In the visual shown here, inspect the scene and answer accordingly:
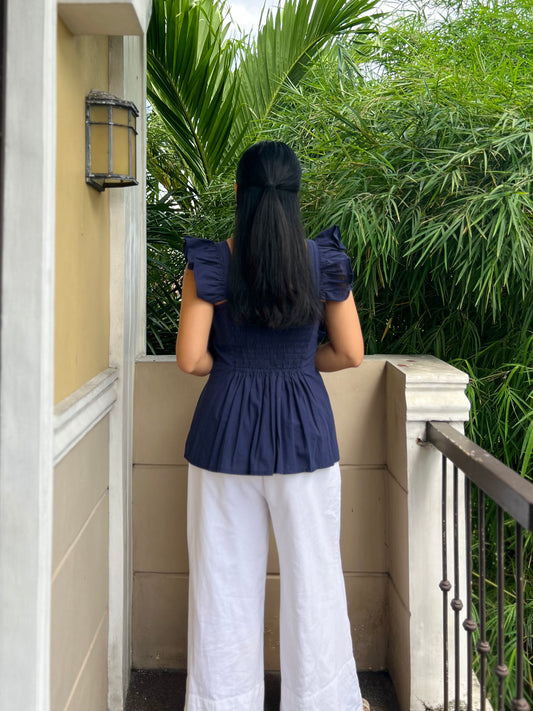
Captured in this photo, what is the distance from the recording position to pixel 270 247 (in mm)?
1638

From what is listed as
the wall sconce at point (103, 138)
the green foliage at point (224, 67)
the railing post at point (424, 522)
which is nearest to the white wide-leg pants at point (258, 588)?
the railing post at point (424, 522)

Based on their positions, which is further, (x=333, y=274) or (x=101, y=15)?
(x=333, y=274)

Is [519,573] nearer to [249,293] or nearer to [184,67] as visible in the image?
[249,293]

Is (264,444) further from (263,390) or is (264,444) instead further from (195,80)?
(195,80)

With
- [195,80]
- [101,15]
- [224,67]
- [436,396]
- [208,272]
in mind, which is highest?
[224,67]

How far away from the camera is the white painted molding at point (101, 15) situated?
153 centimetres

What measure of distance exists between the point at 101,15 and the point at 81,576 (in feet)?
4.59

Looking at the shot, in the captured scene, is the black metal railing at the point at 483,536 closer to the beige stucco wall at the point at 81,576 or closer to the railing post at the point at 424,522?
the railing post at the point at 424,522

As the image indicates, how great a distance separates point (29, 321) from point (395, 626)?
164 cm

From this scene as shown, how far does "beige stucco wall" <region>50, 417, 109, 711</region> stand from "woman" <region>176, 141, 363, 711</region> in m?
0.28

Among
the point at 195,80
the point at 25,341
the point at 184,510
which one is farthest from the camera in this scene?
the point at 195,80

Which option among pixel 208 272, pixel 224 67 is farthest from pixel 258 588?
pixel 224 67

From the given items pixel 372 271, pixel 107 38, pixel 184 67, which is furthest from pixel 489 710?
pixel 184 67

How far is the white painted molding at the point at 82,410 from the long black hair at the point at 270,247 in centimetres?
44
